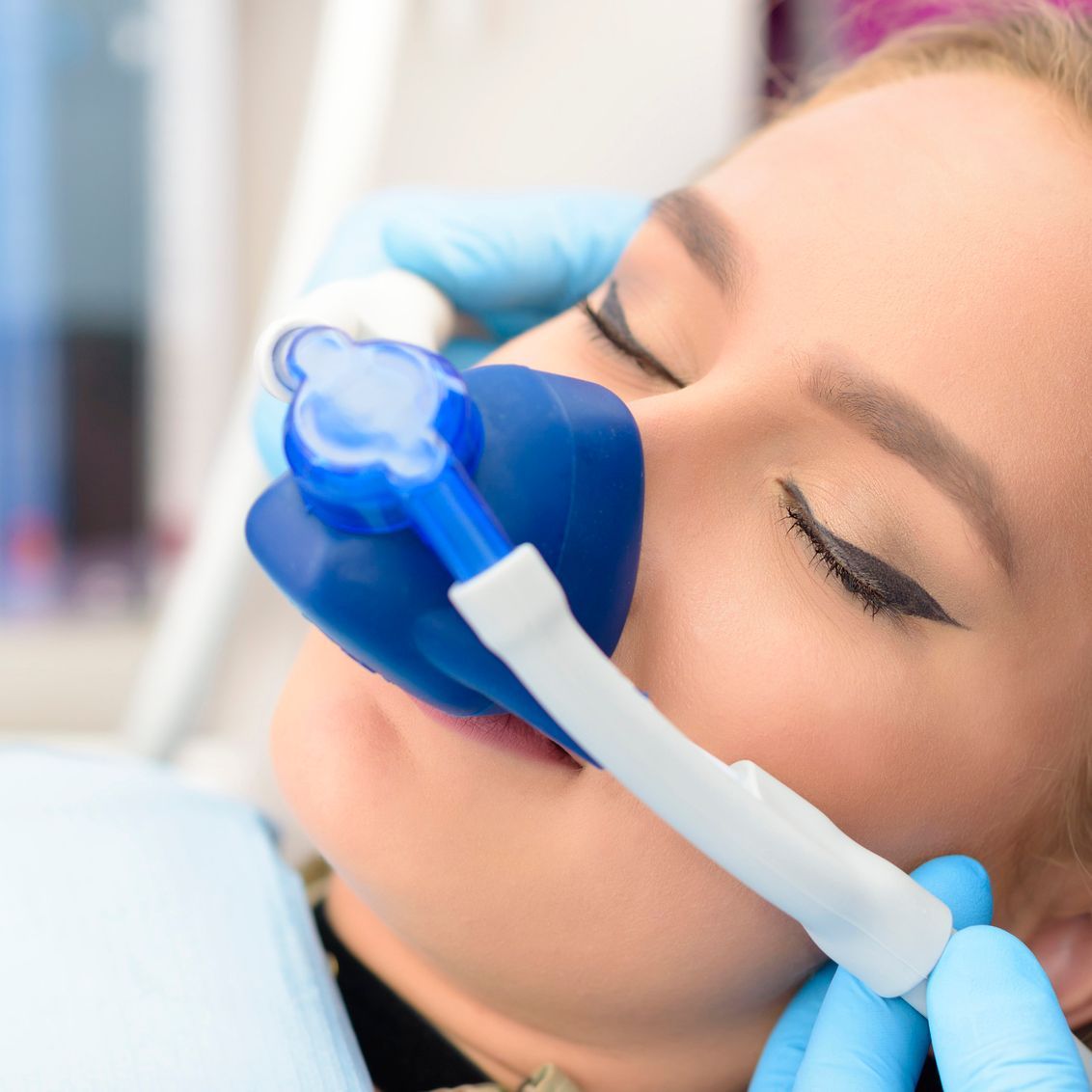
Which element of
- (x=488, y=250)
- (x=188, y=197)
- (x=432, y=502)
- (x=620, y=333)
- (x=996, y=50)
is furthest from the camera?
(x=188, y=197)

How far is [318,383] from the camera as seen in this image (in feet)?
2.01

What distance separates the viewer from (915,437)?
28.1 inches

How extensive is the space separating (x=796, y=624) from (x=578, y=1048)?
333mm

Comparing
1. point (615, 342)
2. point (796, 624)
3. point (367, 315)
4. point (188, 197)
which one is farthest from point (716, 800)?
point (188, 197)

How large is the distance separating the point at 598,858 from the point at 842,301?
35 cm

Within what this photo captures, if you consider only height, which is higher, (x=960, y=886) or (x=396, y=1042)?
(x=960, y=886)

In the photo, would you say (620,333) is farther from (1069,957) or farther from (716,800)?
(1069,957)

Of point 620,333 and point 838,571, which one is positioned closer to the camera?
point 838,571

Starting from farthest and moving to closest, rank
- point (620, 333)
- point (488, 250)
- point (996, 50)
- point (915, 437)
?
point (488, 250) → point (996, 50) → point (620, 333) → point (915, 437)

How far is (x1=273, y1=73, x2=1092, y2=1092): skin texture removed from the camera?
729 mm

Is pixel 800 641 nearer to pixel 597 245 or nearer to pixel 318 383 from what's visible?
pixel 318 383

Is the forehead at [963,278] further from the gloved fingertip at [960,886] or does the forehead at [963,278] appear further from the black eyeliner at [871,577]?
the gloved fingertip at [960,886]

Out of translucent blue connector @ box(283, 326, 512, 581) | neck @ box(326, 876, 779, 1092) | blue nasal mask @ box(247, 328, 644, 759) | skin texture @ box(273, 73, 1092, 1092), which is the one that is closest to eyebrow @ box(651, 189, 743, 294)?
skin texture @ box(273, 73, 1092, 1092)

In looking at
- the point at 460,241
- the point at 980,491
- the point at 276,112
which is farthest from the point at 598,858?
the point at 276,112
